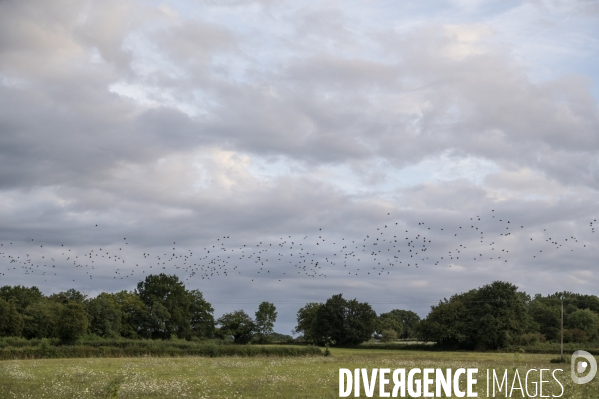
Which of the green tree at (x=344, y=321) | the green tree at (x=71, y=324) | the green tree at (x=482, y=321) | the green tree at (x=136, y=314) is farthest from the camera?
the green tree at (x=344, y=321)

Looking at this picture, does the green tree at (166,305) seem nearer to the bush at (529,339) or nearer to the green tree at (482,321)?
the green tree at (482,321)

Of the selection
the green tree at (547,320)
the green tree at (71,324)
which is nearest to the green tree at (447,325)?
the green tree at (547,320)

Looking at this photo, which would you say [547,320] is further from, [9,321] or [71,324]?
[9,321]

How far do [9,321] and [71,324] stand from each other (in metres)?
18.8

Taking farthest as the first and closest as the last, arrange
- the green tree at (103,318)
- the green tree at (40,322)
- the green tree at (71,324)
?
1. the green tree at (103,318)
2. the green tree at (40,322)
3. the green tree at (71,324)

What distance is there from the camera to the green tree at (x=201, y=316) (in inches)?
4954

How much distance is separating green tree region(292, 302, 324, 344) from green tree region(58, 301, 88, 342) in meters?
55.6

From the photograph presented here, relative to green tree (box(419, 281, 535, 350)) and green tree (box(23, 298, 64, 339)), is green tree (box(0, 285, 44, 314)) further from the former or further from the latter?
green tree (box(419, 281, 535, 350))

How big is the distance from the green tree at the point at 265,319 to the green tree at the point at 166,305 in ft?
47.5

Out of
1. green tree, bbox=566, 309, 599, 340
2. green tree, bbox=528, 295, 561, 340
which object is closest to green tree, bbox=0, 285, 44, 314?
green tree, bbox=528, 295, 561, 340

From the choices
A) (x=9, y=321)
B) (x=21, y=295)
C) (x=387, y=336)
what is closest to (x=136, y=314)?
(x=21, y=295)

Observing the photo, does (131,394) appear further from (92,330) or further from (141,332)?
(141,332)

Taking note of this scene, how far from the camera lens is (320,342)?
398 feet

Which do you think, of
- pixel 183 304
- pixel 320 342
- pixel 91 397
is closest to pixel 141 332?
pixel 183 304
